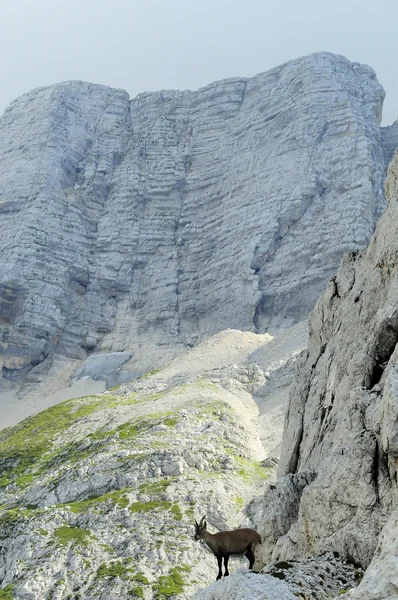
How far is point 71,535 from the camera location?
3900cm

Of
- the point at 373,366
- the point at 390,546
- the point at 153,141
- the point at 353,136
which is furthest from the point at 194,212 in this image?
the point at 390,546

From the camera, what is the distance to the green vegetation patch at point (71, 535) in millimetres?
38178

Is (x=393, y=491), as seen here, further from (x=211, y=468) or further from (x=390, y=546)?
(x=211, y=468)

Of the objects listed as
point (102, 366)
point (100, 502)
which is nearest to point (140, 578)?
point (100, 502)

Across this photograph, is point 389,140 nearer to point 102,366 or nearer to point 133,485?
point 102,366

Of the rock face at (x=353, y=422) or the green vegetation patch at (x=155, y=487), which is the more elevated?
the rock face at (x=353, y=422)

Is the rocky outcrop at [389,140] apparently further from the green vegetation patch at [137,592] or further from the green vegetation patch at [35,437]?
the green vegetation patch at [137,592]

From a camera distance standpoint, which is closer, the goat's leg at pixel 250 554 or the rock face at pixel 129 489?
the goat's leg at pixel 250 554

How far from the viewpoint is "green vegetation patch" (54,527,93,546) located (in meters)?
38.2

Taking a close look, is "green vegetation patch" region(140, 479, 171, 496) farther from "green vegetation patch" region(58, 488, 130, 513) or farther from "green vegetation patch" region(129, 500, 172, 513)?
"green vegetation patch" region(129, 500, 172, 513)

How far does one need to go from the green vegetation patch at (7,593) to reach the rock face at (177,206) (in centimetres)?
8843

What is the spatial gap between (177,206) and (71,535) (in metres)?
125

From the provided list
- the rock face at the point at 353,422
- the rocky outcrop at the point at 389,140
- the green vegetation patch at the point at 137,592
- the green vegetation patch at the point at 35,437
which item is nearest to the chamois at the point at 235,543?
the rock face at the point at 353,422

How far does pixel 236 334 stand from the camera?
109 m
